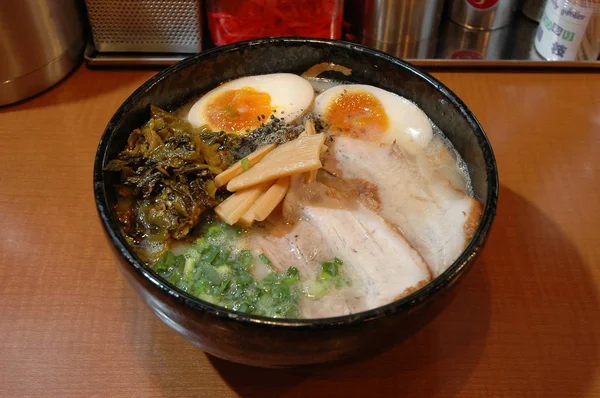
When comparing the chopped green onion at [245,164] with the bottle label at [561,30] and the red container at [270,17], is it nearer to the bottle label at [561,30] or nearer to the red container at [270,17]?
the red container at [270,17]

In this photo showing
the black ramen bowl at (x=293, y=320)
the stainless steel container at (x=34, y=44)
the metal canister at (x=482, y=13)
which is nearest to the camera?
the black ramen bowl at (x=293, y=320)

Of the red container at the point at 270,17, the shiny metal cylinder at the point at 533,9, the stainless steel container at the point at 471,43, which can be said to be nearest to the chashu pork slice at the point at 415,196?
the red container at the point at 270,17

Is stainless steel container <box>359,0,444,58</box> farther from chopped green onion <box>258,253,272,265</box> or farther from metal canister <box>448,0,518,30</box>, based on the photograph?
chopped green onion <box>258,253,272,265</box>

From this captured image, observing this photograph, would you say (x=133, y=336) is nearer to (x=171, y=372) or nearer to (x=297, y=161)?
(x=171, y=372)

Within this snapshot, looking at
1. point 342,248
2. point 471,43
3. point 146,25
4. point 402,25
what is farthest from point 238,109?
point 471,43

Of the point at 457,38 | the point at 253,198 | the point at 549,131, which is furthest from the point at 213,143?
the point at 457,38
